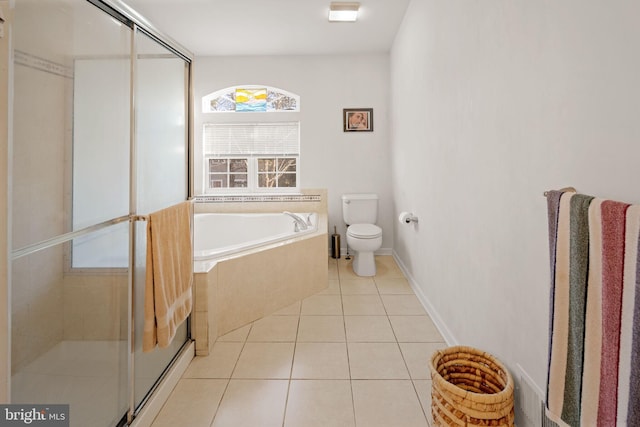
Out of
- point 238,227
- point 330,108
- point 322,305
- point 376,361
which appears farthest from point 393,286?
point 330,108

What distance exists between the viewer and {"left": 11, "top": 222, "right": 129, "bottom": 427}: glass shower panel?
0.87m

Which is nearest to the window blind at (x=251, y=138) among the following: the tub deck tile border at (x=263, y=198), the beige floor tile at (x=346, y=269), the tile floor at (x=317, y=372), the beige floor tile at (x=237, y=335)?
the tub deck tile border at (x=263, y=198)

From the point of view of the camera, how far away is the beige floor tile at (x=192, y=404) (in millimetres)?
1437

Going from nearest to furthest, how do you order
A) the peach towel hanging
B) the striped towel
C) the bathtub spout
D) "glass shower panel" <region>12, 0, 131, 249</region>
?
the striped towel
"glass shower panel" <region>12, 0, 131, 249</region>
the peach towel hanging
the bathtub spout

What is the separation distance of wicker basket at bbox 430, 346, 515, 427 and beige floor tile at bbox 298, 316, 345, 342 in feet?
2.61

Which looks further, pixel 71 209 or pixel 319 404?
pixel 319 404

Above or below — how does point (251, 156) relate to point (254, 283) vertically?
above

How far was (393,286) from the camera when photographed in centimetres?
308

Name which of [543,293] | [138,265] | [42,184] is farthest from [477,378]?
[42,184]

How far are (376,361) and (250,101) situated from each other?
3406mm

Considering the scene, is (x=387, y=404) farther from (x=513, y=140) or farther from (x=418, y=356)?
(x=513, y=140)

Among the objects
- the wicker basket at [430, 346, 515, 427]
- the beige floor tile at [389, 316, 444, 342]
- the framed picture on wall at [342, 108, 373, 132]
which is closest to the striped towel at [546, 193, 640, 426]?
the wicker basket at [430, 346, 515, 427]

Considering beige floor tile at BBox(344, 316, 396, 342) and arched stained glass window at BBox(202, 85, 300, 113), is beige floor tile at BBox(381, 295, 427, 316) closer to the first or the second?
beige floor tile at BBox(344, 316, 396, 342)

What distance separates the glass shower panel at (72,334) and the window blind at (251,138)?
2.99 metres
